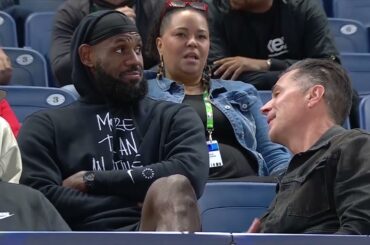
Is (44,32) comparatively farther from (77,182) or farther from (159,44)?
(77,182)

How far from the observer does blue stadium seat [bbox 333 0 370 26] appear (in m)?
6.66

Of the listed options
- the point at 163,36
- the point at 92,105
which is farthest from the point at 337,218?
the point at 163,36

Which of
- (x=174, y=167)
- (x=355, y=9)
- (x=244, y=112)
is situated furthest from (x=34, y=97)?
(x=355, y=9)

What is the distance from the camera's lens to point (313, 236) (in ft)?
7.98

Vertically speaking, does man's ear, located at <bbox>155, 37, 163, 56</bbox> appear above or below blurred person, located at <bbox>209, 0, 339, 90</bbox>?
above

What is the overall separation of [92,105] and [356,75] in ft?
7.10

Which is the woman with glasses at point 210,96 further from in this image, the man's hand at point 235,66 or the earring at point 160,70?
the man's hand at point 235,66

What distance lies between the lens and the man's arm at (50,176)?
3498 millimetres

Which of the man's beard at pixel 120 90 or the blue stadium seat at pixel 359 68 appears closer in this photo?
the man's beard at pixel 120 90

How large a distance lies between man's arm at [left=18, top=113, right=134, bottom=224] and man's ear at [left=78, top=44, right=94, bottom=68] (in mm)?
356

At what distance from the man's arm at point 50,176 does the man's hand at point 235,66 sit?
138 cm

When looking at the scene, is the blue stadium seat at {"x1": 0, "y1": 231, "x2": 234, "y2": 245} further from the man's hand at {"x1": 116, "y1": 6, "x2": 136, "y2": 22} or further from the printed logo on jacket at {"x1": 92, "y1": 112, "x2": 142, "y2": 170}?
the man's hand at {"x1": 116, "y1": 6, "x2": 136, "y2": 22}

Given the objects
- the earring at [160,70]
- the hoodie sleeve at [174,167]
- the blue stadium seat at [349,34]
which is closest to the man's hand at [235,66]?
the earring at [160,70]

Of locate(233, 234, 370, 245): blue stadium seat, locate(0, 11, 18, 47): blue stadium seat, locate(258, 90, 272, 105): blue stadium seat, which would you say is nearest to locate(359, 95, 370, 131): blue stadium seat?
locate(258, 90, 272, 105): blue stadium seat
